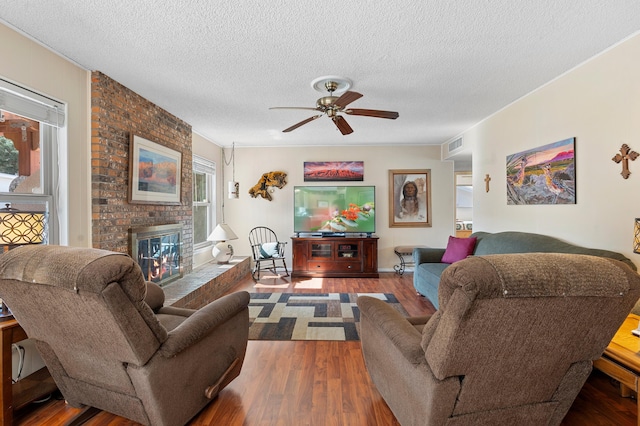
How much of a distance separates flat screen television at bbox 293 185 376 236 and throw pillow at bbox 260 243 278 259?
709 mm

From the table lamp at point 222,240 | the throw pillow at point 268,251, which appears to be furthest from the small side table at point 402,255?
the table lamp at point 222,240

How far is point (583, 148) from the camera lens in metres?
2.60

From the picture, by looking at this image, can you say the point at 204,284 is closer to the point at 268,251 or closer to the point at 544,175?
the point at 268,251

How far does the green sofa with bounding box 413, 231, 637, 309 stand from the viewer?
248 cm

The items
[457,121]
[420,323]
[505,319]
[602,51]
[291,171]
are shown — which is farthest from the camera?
[291,171]

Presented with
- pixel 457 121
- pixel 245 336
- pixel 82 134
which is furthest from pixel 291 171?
pixel 245 336

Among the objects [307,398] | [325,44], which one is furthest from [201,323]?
[325,44]

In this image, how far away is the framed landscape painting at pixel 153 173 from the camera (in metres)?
3.14

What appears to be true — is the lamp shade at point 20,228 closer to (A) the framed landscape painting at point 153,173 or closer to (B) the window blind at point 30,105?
(B) the window blind at point 30,105

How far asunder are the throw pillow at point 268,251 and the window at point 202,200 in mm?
965

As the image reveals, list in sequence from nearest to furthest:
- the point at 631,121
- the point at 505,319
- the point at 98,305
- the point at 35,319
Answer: the point at 505,319 < the point at 98,305 < the point at 35,319 < the point at 631,121

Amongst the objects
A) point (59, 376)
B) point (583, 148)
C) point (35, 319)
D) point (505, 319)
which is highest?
point (583, 148)

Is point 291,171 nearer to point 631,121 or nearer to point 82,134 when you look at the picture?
point 82,134

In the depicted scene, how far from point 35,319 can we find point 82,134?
1755mm
